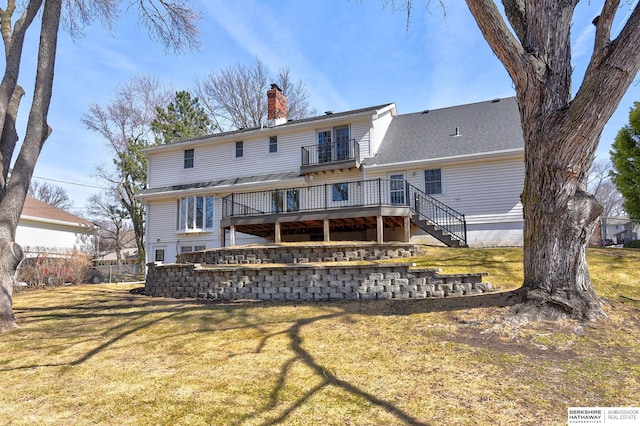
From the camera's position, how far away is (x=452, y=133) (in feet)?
53.1

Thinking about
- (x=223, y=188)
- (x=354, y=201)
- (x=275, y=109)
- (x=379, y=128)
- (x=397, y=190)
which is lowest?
(x=354, y=201)

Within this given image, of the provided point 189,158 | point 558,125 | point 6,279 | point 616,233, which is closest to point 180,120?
point 189,158

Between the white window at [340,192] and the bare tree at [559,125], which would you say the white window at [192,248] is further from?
the bare tree at [559,125]

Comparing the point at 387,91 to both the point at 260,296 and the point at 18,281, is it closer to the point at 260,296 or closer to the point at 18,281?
the point at 260,296

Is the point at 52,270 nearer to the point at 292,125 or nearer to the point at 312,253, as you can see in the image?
the point at 312,253

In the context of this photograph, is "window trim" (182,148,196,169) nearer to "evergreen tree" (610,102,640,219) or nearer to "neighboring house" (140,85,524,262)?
"neighboring house" (140,85,524,262)

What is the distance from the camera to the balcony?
15.7 meters

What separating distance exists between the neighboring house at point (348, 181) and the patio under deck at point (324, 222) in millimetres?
38

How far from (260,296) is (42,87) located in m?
6.31

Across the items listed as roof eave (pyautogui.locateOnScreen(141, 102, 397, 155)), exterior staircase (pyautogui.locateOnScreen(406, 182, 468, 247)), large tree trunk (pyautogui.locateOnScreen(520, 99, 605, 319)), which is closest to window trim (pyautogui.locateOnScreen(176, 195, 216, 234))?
roof eave (pyautogui.locateOnScreen(141, 102, 397, 155))

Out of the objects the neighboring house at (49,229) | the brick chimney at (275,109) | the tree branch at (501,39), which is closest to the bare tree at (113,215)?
the neighboring house at (49,229)

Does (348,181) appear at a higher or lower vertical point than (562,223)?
higher

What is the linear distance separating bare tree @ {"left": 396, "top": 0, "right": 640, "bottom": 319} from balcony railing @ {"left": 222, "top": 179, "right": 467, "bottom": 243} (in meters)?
7.19

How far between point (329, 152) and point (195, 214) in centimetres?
713
